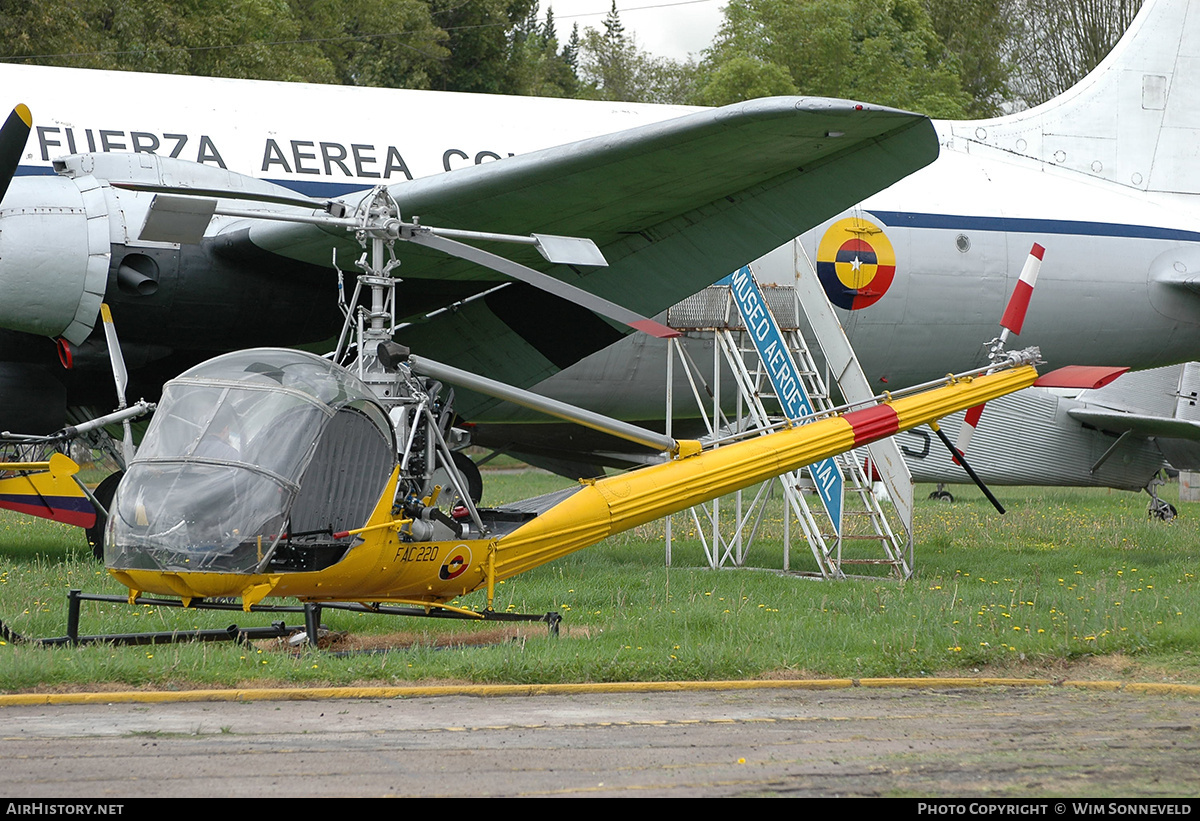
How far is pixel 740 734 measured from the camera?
6.27 metres

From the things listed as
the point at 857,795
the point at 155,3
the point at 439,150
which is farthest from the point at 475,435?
the point at 155,3

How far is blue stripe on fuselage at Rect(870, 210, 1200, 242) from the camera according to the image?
47.9 ft

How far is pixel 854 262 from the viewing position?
569 inches

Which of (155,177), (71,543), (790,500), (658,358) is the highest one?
(155,177)

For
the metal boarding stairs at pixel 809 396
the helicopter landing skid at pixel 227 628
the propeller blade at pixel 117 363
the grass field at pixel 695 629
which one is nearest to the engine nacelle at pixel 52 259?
the propeller blade at pixel 117 363

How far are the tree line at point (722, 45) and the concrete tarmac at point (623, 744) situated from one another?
1028 inches

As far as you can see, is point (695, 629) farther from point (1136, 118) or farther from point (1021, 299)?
point (1136, 118)

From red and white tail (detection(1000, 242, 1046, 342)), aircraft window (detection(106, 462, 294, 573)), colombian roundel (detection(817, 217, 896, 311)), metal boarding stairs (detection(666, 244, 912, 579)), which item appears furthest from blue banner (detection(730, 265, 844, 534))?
aircraft window (detection(106, 462, 294, 573))

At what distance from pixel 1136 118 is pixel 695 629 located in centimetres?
1133

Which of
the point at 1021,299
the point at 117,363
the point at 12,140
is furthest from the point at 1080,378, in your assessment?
the point at 12,140

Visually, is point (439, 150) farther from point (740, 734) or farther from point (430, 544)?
point (740, 734)

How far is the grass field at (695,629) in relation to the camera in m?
7.77

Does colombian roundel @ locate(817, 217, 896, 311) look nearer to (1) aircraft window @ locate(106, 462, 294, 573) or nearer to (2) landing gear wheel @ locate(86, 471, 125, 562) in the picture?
(2) landing gear wheel @ locate(86, 471, 125, 562)
